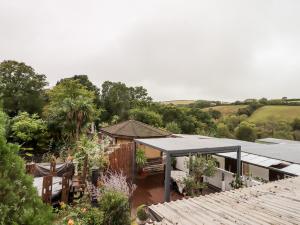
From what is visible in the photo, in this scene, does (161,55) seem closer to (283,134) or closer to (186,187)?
(186,187)

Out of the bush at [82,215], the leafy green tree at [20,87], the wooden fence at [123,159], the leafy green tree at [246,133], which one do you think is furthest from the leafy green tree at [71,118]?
the leafy green tree at [246,133]

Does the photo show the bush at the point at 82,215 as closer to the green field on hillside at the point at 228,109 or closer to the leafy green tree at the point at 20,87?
the leafy green tree at the point at 20,87

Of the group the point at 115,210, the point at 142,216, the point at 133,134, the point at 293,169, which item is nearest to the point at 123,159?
the point at 142,216

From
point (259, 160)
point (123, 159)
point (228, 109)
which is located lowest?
point (123, 159)

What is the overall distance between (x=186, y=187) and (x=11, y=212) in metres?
8.51

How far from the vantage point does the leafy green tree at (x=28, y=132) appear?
53.9 feet

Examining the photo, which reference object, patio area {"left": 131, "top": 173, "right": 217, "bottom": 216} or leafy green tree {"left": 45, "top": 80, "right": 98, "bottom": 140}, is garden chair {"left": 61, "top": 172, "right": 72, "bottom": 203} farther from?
leafy green tree {"left": 45, "top": 80, "right": 98, "bottom": 140}

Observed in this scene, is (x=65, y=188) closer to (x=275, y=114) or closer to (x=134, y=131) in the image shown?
(x=134, y=131)

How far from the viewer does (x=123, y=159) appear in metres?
11.9

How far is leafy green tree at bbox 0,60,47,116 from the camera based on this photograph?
2686cm

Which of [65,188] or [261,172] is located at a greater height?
[65,188]

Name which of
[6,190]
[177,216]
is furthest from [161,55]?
[6,190]

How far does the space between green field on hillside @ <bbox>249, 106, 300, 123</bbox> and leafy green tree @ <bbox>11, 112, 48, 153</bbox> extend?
120ft

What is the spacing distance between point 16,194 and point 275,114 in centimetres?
4843
